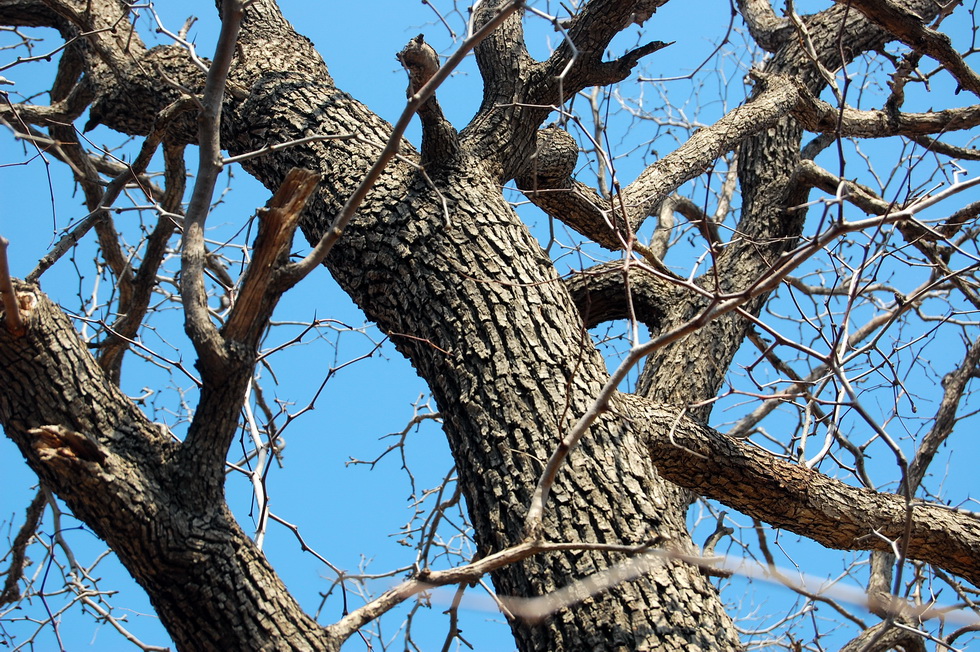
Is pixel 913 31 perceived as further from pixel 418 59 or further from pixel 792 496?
pixel 418 59

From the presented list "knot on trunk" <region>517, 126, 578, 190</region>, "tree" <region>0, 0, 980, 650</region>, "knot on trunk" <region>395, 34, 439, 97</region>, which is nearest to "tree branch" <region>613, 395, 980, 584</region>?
"tree" <region>0, 0, 980, 650</region>

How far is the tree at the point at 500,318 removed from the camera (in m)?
1.82

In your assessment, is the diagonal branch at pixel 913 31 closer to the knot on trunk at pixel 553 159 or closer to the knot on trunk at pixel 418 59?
the knot on trunk at pixel 553 159

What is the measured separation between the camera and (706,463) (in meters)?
2.77

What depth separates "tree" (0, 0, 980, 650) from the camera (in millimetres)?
1823

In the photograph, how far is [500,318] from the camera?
2369mm

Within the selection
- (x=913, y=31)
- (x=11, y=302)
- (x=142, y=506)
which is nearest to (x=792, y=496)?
(x=913, y=31)

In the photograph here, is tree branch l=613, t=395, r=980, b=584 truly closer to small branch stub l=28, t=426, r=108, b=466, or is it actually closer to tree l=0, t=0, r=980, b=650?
tree l=0, t=0, r=980, b=650

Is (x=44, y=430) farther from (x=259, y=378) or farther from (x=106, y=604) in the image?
(x=259, y=378)

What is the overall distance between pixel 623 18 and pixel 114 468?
2306 millimetres

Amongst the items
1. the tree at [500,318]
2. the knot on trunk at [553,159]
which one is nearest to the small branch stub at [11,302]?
the tree at [500,318]

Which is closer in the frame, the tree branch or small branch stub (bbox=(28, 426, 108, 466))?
small branch stub (bbox=(28, 426, 108, 466))

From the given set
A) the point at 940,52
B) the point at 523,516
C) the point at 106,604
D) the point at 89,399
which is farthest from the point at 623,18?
the point at 106,604

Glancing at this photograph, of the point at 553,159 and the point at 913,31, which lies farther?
the point at 553,159
